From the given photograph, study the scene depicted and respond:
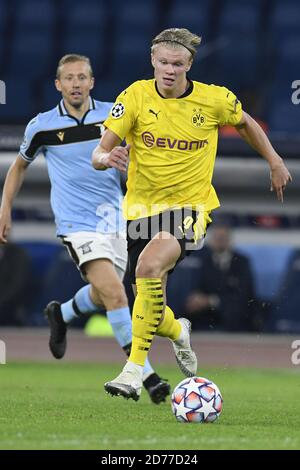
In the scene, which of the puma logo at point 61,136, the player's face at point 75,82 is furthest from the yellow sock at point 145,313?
the player's face at point 75,82

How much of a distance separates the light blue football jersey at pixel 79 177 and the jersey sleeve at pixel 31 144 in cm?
5

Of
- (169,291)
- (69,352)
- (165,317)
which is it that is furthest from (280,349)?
(165,317)

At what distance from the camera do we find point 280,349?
1509cm

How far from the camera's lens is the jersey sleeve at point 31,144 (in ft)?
30.4

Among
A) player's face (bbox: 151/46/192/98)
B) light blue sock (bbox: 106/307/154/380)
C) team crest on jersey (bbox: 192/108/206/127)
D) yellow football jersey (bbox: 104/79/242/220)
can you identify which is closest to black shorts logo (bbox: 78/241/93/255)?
light blue sock (bbox: 106/307/154/380)

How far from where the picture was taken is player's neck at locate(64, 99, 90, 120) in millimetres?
9562

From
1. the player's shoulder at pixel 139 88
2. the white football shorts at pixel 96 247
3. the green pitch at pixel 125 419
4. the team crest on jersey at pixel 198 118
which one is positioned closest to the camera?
the green pitch at pixel 125 419

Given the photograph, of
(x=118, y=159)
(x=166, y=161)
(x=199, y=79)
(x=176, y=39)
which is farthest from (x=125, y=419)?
(x=199, y=79)

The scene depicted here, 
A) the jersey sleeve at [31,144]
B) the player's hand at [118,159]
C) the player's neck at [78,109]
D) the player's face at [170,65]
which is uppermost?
the player's face at [170,65]

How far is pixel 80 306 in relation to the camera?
9609 mm

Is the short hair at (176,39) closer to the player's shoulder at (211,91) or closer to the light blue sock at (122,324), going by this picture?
the player's shoulder at (211,91)

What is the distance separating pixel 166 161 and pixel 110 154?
2.32 feet

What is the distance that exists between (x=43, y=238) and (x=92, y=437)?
9929 mm

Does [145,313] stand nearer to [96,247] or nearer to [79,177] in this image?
[96,247]
